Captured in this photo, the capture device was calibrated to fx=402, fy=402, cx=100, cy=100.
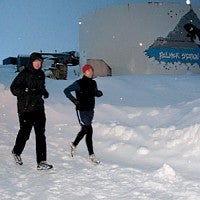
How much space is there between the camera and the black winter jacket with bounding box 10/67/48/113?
21.4ft

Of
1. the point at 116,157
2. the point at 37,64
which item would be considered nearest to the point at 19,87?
the point at 37,64

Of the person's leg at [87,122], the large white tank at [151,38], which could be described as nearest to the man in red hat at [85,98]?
the person's leg at [87,122]

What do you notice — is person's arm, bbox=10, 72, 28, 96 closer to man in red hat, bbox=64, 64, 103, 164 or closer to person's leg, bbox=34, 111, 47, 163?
person's leg, bbox=34, 111, 47, 163

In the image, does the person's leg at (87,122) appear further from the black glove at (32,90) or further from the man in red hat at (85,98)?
the black glove at (32,90)

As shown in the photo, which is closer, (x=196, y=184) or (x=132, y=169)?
(x=196, y=184)

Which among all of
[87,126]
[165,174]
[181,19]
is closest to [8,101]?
[87,126]

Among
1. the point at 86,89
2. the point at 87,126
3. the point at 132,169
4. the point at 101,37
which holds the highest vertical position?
the point at 101,37

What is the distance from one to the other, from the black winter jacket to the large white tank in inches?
649

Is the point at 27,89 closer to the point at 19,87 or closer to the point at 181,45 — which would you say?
the point at 19,87

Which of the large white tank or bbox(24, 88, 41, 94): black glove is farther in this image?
the large white tank

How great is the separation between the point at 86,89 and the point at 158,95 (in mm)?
9612

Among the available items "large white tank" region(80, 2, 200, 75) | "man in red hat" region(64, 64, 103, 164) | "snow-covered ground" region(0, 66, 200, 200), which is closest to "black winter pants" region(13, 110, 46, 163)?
"snow-covered ground" region(0, 66, 200, 200)

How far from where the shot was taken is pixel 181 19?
74.9 ft

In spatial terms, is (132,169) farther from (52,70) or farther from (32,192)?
(52,70)
